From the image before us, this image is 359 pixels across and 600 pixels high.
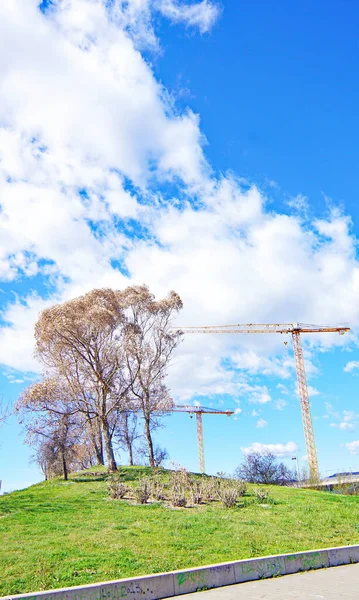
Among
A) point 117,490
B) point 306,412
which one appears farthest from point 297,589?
point 306,412

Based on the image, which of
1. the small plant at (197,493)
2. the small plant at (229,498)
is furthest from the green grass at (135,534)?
the small plant at (197,493)

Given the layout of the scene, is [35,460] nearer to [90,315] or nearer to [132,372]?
[132,372]

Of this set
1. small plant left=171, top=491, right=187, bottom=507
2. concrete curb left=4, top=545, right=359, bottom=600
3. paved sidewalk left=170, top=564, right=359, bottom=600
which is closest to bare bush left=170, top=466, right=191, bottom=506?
small plant left=171, top=491, right=187, bottom=507

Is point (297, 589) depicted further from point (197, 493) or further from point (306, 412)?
point (306, 412)

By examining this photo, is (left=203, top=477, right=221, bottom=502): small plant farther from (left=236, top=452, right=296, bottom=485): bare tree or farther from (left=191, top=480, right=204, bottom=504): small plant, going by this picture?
(left=236, top=452, right=296, bottom=485): bare tree

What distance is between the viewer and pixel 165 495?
63.0 ft

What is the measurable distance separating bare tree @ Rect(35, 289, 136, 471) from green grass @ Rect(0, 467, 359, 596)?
9653 millimetres

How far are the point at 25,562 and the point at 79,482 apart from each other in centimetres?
1605

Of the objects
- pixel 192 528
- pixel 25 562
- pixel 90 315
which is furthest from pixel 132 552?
pixel 90 315

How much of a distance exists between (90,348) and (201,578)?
2088cm

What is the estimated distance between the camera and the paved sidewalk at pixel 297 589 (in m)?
7.75

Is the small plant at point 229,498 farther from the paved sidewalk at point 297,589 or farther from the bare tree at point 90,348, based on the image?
the bare tree at point 90,348

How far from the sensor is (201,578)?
872 centimetres

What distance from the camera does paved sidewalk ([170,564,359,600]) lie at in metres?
7.75
